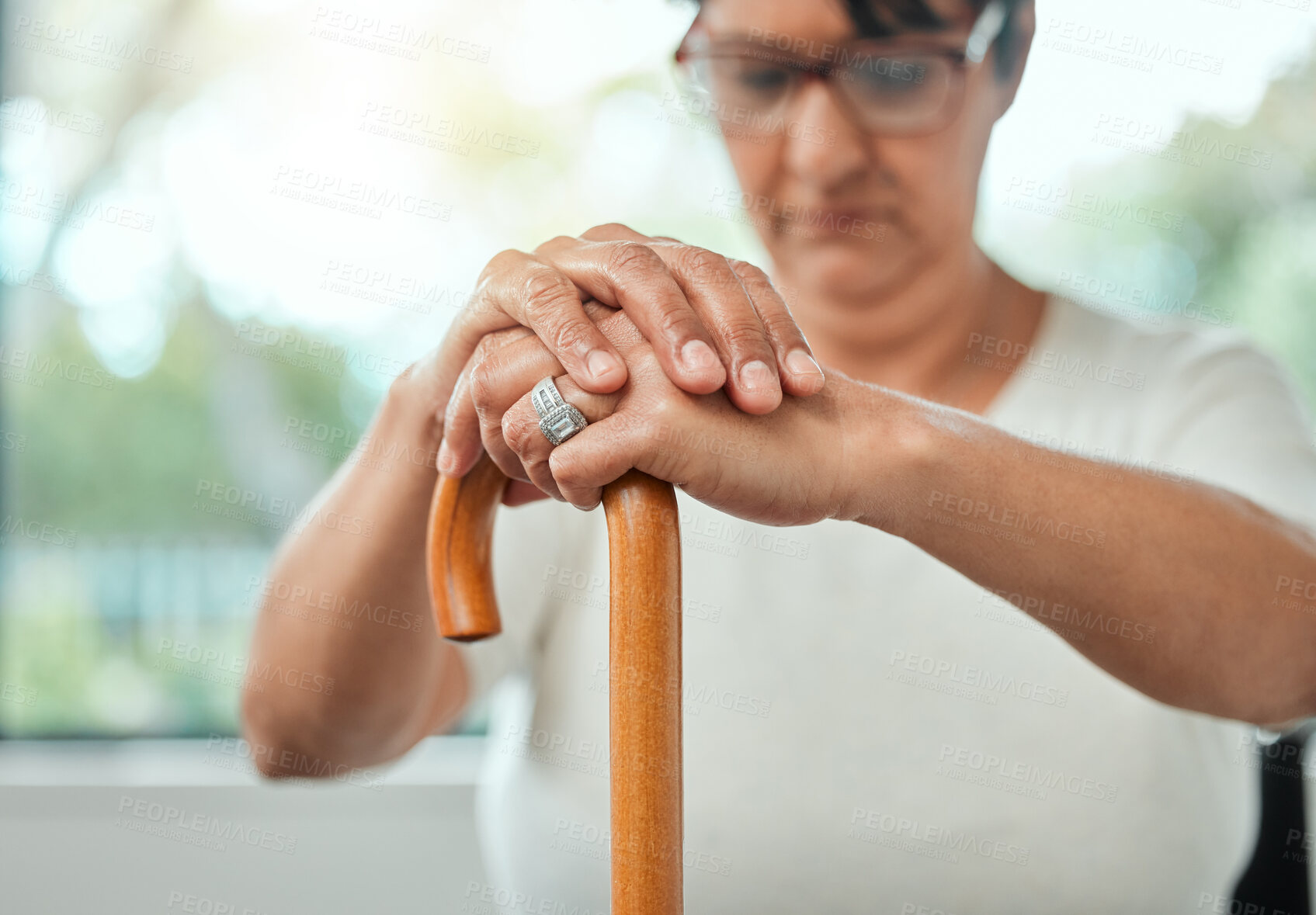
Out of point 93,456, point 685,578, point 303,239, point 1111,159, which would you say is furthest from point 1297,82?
point 93,456

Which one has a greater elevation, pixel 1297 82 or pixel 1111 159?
pixel 1297 82

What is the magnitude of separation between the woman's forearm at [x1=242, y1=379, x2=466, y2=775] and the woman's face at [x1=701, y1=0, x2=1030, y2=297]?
401mm

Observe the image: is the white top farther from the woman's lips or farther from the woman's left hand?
the woman's left hand

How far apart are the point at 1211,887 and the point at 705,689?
1.60 ft

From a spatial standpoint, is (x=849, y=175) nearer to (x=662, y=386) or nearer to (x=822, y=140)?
(x=822, y=140)

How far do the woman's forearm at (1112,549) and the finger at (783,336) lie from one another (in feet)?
0.15

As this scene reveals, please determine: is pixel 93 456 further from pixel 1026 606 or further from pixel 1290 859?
pixel 1290 859

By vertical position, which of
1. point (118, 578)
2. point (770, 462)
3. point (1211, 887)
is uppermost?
point (770, 462)

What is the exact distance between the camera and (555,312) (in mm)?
583

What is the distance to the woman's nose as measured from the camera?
88cm

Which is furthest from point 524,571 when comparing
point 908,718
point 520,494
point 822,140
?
point 822,140

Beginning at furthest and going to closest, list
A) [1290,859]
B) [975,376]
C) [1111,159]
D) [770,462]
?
[1111,159] < [1290,859] < [975,376] < [770,462]

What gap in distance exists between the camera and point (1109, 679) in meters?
0.92

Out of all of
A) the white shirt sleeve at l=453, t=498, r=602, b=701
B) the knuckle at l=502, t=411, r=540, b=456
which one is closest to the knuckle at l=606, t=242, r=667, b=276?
the knuckle at l=502, t=411, r=540, b=456
